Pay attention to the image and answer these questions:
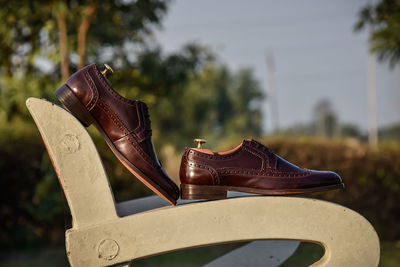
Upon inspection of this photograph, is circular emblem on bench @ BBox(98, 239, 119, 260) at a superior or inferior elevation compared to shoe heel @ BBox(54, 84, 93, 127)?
inferior

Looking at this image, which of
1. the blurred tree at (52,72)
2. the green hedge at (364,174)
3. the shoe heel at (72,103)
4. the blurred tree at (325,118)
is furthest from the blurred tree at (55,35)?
the blurred tree at (325,118)

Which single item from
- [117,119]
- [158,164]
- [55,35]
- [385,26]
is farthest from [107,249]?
[55,35]

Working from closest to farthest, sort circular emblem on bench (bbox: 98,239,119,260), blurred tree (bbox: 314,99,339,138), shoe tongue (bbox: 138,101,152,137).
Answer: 1. circular emblem on bench (bbox: 98,239,119,260)
2. shoe tongue (bbox: 138,101,152,137)
3. blurred tree (bbox: 314,99,339,138)

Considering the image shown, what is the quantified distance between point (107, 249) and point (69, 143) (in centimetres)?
42

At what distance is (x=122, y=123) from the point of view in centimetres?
146

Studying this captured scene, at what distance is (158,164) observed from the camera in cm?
149

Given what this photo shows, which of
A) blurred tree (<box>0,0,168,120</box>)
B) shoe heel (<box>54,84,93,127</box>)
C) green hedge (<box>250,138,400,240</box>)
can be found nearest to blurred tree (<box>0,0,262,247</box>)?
blurred tree (<box>0,0,168,120</box>)

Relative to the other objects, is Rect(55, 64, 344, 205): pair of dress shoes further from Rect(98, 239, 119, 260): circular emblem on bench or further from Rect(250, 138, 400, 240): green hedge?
Rect(250, 138, 400, 240): green hedge

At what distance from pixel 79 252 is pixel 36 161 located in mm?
4687

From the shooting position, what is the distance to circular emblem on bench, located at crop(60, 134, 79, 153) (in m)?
1.39

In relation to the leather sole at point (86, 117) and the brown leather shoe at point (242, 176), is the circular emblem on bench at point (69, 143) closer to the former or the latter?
the leather sole at point (86, 117)

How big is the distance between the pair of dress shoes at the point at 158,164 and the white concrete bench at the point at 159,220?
2.7 inches

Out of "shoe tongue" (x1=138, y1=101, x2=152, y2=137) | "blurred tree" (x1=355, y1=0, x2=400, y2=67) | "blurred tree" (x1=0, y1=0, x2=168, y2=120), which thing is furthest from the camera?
"blurred tree" (x1=0, y1=0, x2=168, y2=120)

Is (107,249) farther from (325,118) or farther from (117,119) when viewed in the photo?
(325,118)
